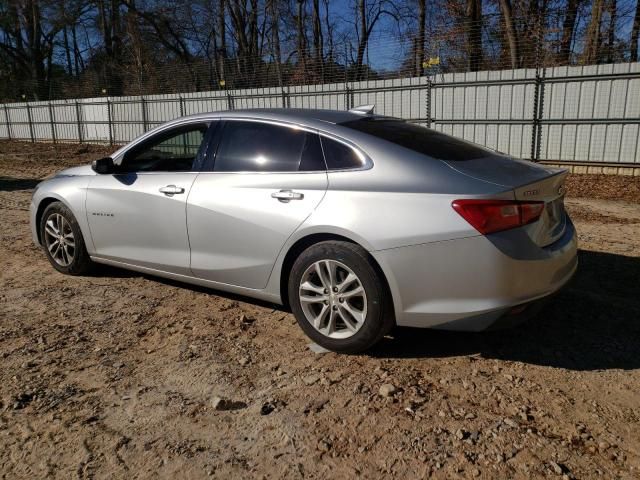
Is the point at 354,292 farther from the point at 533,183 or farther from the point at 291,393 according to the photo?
the point at 533,183

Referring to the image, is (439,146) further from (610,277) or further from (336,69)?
(336,69)

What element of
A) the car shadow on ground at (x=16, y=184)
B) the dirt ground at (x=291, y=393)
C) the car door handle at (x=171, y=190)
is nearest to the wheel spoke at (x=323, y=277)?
the dirt ground at (x=291, y=393)

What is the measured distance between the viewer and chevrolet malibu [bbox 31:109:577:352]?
2.99 meters

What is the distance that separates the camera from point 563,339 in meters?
3.58

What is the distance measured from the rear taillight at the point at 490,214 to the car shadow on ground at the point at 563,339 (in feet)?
2.95

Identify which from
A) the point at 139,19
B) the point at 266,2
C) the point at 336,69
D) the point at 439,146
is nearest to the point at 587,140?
the point at 336,69

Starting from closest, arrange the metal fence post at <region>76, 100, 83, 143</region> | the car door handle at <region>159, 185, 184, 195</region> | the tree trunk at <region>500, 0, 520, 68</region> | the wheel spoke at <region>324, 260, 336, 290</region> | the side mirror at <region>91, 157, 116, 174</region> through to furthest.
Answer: the wheel spoke at <region>324, 260, 336, 290</region> → the car door handle at <region>159, 185, 184, 195</region> → the side mirror at <region>91, 157, 116, 174</region> → the tree trunk at <region>500, 0, 520, 68</region> → the metal fence post at <region>76, 100, 83, 143</region>

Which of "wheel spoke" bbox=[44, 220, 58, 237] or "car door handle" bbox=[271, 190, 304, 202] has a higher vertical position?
"car door handle" bbox=[271, 190, 304, 202]

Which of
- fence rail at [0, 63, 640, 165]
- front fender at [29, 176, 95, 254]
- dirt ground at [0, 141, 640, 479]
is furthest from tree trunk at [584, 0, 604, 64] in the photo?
front fender at [29, 176, 95, 254]

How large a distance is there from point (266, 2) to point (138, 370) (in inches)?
1238

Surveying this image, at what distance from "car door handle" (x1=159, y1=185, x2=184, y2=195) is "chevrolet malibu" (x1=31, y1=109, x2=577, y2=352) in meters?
0.01

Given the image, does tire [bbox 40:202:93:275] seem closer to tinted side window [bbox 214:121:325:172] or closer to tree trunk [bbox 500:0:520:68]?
tinted side window [bbox 214:121:325:172]

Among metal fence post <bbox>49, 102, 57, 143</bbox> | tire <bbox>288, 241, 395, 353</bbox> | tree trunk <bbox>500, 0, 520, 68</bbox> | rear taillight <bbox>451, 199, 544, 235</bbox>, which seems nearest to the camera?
rear taillight <bbox>451, 199, 544, 235</bbox>

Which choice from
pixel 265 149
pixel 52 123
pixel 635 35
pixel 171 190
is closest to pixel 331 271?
pixel 265 149
